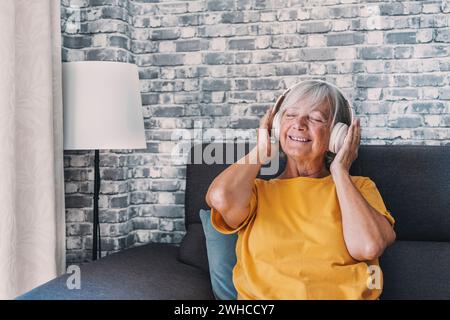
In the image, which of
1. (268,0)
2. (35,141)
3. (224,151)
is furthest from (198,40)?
(35,141)

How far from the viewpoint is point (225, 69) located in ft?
6.98

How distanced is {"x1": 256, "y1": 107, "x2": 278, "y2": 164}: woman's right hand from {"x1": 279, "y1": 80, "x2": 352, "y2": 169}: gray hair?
0.06 metres

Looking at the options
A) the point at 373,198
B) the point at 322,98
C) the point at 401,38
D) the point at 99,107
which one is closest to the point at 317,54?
the point at 401,38

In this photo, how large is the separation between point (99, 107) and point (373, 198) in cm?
104

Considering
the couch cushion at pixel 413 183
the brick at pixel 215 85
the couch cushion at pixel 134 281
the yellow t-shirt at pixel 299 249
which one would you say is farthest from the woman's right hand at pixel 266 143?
the brick at pixel 215 85

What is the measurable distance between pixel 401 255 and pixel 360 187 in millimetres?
320

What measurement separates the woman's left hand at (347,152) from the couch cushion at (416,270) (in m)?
0.38

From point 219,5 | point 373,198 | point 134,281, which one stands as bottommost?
point 134,281

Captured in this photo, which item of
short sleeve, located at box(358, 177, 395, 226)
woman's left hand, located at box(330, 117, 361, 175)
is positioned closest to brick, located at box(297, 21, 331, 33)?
woman's left hand, located at box(330, 117, 361, 175)

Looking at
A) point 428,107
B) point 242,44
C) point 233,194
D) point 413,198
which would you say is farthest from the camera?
point 242,44

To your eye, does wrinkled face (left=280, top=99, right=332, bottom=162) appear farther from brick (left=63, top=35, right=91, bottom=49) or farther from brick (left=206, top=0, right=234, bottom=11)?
brick (left=63, top=35, right=91, bottom=49)

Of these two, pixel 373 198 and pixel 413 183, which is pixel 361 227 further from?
pixel 413 183

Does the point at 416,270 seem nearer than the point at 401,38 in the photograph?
Yes
